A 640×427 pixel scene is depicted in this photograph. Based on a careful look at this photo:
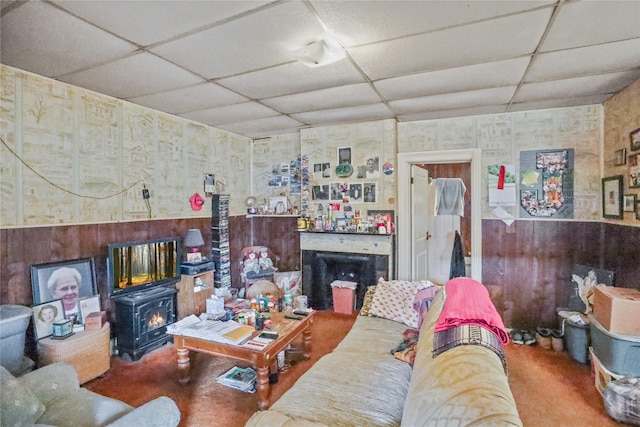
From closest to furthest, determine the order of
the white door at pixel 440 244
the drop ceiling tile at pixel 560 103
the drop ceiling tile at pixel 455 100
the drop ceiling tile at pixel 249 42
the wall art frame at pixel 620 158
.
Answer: the drop ceiling tile at pixel 249 42 < the wall art frame at pixel 620 158 < the drop ceiling tile at pixel 455 100 < the drop ceiling tile at pixel 560 103 < the white door at pixel 440 244

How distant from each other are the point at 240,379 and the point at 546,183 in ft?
11.7

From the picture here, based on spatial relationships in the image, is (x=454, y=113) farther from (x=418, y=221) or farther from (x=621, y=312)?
(x=621, y=312)

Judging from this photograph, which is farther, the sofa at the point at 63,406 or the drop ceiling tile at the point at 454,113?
the drop ceiling tile at the point at 454,113

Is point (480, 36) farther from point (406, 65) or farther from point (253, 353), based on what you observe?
point (253, 353)

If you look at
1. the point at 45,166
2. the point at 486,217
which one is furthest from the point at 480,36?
the point at 45,166

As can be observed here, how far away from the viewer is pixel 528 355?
3080mm

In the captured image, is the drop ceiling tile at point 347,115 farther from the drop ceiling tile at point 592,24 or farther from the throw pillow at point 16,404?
the throw pillow at point 16,404

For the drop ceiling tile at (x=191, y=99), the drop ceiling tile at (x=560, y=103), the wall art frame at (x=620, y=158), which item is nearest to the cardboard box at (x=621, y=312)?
the wall art frame at (x=620, y=158)

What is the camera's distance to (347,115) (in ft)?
12.3

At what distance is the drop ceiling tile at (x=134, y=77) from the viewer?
7.59 ft

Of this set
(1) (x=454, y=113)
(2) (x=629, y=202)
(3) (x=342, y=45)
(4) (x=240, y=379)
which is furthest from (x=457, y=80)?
(4) (x=240, y=379)

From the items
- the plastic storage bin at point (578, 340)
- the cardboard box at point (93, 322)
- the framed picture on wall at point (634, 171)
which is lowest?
the plastic storage bin at point (578, 340)

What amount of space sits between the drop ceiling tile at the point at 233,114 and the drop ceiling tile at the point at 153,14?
142 cm

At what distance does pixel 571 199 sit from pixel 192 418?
3990 mm
